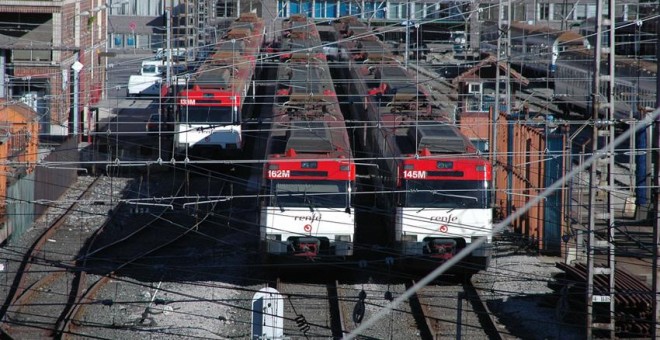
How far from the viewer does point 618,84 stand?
21.6 m

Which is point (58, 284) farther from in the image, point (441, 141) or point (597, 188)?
point (597, 188)

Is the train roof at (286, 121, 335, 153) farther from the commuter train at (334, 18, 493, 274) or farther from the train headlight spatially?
the train headlight

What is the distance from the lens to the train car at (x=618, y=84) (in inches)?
773

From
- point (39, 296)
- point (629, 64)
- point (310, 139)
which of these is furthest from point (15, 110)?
→ point (629, 64)

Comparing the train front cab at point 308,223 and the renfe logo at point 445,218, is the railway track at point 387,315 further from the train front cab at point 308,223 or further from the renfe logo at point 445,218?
the renfe logo at point 445,218

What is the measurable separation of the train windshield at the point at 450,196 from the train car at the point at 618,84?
6485 millimetres

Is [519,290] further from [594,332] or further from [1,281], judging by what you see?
[1,281]

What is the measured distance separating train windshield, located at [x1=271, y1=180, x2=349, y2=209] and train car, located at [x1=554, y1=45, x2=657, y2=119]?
710cm

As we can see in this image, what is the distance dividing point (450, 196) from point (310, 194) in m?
1.49

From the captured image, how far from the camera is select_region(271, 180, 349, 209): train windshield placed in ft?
35.0

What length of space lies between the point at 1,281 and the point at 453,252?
4909 millimetres

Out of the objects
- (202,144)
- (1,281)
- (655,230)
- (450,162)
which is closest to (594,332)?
(655,230)

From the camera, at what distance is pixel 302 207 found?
423 inches

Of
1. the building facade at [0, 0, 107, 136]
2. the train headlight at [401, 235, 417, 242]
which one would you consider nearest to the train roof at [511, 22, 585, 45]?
the building facade at [0, 0, 107, 136]
